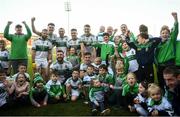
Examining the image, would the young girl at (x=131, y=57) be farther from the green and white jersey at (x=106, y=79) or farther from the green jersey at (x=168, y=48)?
the green jersey at (x=168, y=48)

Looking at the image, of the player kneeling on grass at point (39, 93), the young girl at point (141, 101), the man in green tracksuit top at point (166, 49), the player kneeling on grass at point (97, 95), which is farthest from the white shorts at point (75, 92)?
the man in green tracksuit top at point (166, 49)

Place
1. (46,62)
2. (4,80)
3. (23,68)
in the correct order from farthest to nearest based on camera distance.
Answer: (46,62), (23,68), (4,80)

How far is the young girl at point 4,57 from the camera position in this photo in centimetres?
1016

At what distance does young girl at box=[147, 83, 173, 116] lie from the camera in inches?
256

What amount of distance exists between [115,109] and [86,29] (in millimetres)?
3757

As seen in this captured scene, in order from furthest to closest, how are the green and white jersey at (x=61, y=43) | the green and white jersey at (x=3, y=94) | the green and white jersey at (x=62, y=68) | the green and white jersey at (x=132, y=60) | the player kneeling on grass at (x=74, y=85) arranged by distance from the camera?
the green and white jersey at (x=61, y=43), the green and white jersey at (x=62, y=68), the player kneeling on grass at (x=74, y=85), the green and white jersey at (x=132, y=60), the green and white jersey at (x=3, y=94)

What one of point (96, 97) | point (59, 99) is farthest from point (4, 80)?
point (96, 97)

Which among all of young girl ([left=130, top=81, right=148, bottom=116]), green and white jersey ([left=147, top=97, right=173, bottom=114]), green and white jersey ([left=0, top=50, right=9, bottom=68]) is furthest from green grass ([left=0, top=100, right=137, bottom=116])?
green and white jersey ([left=0, top=50, right=9, bottom=68])

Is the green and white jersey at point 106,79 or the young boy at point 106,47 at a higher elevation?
the young boy at point 106,47

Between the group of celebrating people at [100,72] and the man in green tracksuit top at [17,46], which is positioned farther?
the man in green tracksuit top at [17,46]

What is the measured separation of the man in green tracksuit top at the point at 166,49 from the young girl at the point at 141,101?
1140 millimetres

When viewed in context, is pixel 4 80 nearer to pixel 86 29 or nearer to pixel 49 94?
pixel 49 94

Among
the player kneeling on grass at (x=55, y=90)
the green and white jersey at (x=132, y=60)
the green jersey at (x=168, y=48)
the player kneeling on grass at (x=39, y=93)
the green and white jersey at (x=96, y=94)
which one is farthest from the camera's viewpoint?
the green and white jersey at (x=132, y=60)

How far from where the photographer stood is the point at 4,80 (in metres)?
8.29
